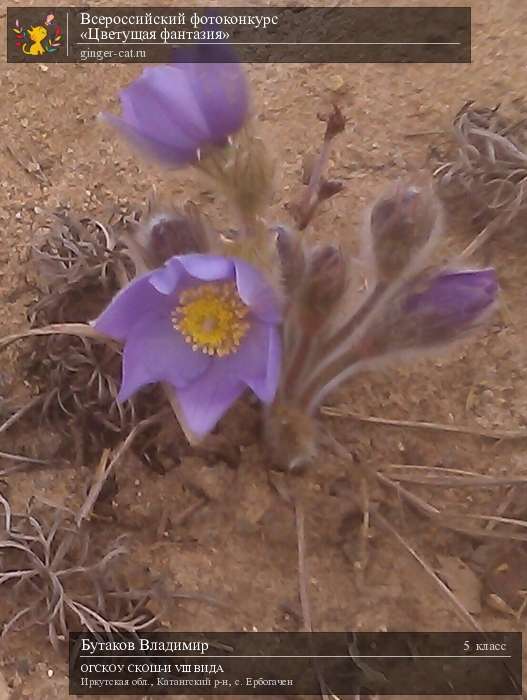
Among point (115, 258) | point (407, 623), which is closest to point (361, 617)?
point (407, 623)

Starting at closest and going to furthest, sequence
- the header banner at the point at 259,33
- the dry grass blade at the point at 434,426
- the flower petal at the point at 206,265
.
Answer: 1. the flower petal at the point at 206,265
2. the dry grass blade at the point at 434,426
3. the header banner at the point at 259,33

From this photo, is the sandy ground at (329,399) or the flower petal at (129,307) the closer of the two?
the flower petal at (129,307)

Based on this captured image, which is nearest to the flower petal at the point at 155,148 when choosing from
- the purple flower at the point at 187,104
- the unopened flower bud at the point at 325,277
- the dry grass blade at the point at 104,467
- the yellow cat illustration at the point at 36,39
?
the purple flower at the point at 187,104

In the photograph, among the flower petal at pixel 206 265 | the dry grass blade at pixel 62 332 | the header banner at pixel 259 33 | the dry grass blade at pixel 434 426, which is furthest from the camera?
the header banner at pixel 259 33

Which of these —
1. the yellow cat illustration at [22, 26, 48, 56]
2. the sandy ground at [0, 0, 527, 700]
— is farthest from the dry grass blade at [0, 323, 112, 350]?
the yellow cat illustration at [22, 26, 48, 56]

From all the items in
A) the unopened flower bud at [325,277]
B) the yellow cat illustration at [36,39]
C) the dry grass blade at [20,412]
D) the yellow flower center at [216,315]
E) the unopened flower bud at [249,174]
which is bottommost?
the dry grass blade at [20,412]

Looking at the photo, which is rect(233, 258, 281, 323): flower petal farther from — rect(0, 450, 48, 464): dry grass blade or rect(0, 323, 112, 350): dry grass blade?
rect(0, 450, 48, 464): dry grass blade

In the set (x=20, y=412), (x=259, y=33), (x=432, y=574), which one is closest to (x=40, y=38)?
(x=259, y=33)

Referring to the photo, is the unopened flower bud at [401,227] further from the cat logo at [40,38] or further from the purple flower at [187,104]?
the cat logo at [40,38]
